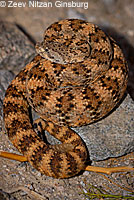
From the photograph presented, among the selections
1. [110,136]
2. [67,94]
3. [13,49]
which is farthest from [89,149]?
[13,49]

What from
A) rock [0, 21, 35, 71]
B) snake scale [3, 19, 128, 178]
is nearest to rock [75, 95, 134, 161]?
snake scale [3, 19, 128, 178]

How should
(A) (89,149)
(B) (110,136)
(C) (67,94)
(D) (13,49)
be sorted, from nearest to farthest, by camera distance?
(C) (67,94), (A) (89,149), (B) (110,136), (D) (13,49)

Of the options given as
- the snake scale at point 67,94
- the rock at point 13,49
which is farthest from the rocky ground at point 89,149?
the snake scale at point 67,94

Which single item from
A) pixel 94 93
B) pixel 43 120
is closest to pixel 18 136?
pixel 43 120

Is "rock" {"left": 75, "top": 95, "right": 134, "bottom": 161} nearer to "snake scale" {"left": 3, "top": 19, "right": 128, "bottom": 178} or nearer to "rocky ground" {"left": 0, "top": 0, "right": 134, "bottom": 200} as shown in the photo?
"rocky ground" {"left": 0, "top": 0, "right": 134, "bottom": 200}

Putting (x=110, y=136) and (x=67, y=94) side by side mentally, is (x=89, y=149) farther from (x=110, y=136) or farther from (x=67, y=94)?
(x=67, y=94)

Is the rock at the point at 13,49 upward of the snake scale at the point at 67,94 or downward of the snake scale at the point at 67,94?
upward

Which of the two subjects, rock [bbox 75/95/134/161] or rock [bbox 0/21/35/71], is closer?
rock [bbox 75/95/134/161]

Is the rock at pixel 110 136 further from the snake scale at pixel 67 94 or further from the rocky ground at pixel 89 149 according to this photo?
the snake scale at pixel 67 94

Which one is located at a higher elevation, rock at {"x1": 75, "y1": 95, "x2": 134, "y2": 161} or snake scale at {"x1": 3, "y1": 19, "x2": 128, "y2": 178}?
snake scale at {"x1": 3, "y1": 19, "x2": 128, "y2": 178}
